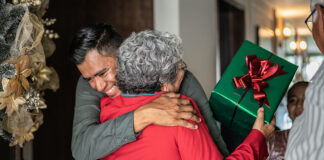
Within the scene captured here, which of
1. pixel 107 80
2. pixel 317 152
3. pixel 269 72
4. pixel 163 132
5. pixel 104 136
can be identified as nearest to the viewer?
pixel 317 152

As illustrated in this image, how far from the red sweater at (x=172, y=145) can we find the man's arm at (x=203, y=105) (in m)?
0.26

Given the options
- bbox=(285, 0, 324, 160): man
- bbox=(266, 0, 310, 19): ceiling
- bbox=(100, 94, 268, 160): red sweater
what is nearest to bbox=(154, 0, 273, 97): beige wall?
bbox=(100, 94, 268, 160): red sweater

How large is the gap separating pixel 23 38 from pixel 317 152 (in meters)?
1.21

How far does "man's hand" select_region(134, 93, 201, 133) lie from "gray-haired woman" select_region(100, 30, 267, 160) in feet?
0.08

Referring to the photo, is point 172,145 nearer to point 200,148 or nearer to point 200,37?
point 200,148

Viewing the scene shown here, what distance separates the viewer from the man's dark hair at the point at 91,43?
157cm

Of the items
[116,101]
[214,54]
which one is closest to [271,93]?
[116,101]

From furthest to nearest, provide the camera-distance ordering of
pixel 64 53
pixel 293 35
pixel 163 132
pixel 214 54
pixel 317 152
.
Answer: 1. pixel 293 35
2. pixel 214 54
3. pixel 64 53
4. pixel 163 132
5. pixel 317 152

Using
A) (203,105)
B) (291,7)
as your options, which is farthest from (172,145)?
(291,7)

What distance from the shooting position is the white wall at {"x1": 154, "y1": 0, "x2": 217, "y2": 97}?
9.52ft

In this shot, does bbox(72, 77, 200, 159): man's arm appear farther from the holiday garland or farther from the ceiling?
the ceiling

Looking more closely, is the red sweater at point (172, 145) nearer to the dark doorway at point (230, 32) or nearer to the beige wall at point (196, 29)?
the beige wall at point (196, 29)

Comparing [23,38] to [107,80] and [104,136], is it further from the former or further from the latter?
[104,136]

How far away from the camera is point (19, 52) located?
1490mm
